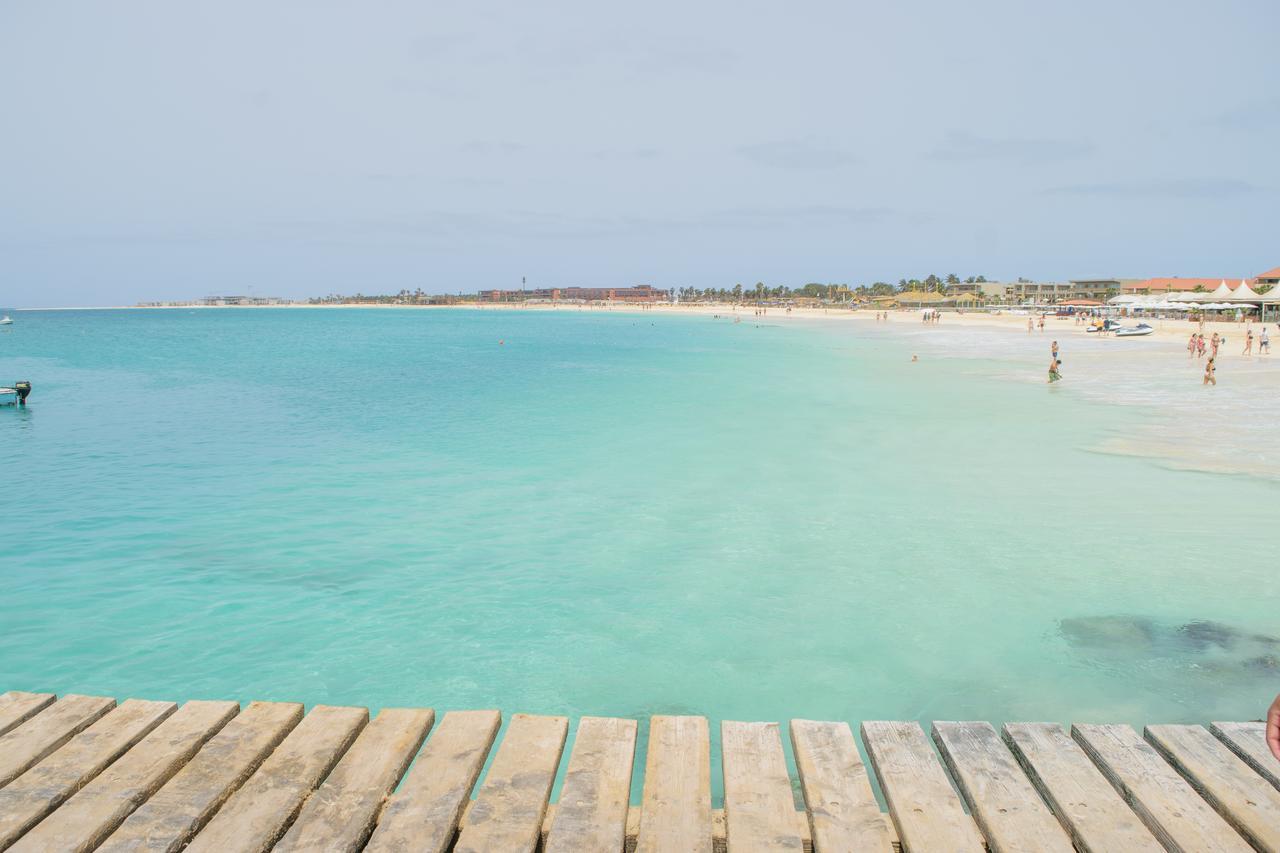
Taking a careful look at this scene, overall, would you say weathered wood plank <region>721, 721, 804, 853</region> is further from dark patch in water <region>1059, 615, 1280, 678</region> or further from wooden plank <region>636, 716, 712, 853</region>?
dark patch in water <region>1059, 615, 1280, 678</region>

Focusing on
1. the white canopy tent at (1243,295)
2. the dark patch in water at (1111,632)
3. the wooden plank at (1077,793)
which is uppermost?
the white canopy tent at (1243,295)

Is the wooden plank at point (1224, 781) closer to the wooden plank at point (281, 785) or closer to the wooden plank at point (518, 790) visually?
the wooden plank at point (518, 790)

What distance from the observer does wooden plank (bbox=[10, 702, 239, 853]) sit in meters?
2.80

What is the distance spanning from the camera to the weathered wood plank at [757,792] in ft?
9.09

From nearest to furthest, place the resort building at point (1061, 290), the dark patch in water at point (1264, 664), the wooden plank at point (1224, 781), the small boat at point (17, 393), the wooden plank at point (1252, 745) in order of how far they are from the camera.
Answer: the wooden plank at point (1224, 781), the wooden plank at point (1252, 745), the dark patch in water at point (1264, 664), the small boat at point (17, 393), the resort building at point (1061, 290)

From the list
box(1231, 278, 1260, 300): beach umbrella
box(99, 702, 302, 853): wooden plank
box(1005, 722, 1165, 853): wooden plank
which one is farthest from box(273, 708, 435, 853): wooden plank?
box(1231, 278, 1260, 300): beach umbrella

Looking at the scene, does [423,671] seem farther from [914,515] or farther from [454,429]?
[454,429]

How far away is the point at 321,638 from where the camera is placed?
8539 mm

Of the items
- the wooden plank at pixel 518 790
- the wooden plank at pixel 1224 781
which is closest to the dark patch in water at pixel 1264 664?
the wooden plank at pixel 1224 781

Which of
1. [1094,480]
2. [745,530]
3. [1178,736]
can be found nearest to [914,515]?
[745,530]

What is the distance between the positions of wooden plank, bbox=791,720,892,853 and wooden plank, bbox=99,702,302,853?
234 cm

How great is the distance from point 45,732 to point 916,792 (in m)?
3.92

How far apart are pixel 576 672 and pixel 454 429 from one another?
54.3ft

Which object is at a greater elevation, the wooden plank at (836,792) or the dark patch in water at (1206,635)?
the wooden plank at (836,792)
